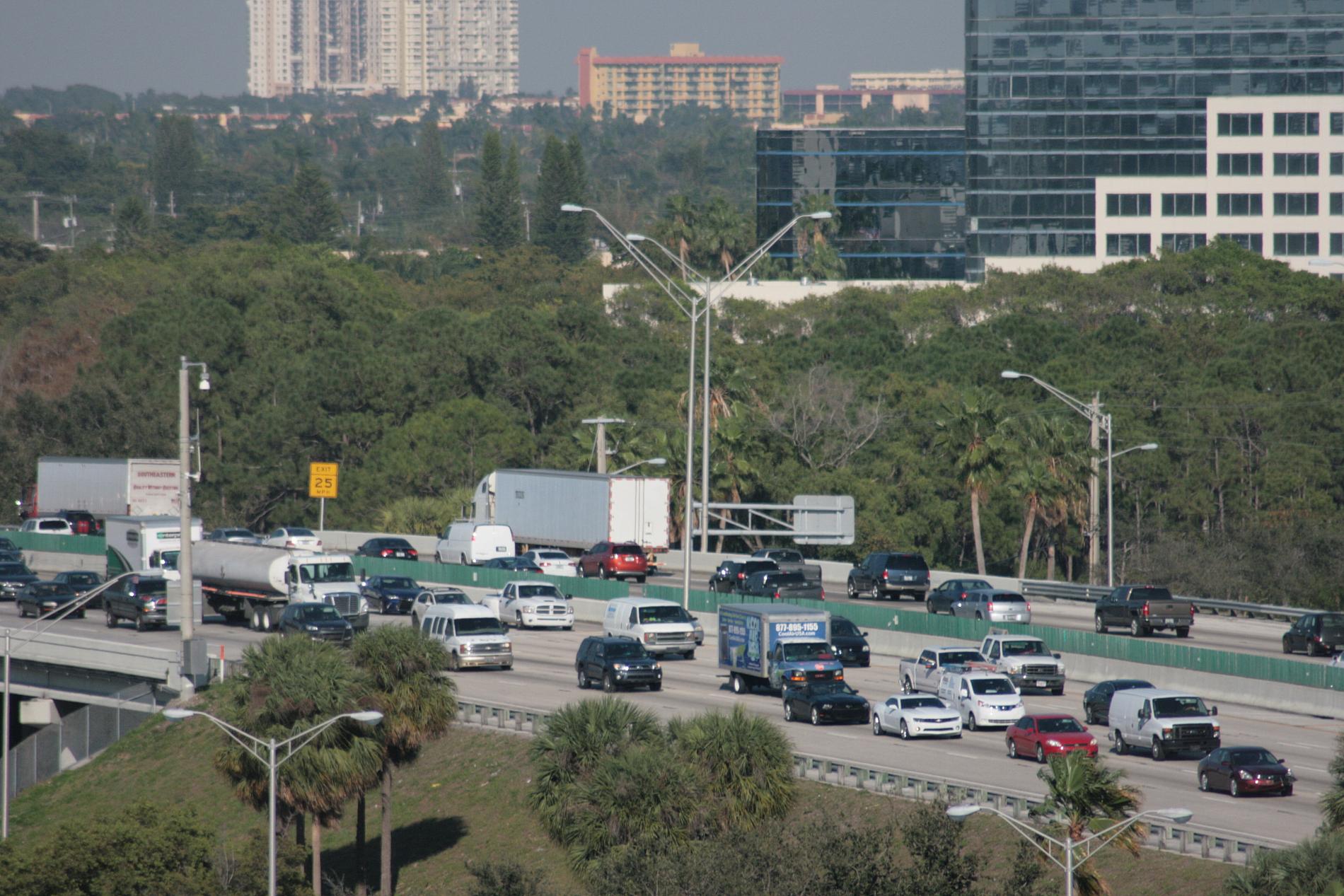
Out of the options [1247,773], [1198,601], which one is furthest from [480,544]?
[1247,773]

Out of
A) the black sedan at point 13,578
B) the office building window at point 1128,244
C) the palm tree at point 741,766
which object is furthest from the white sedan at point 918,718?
the office building window at point 1128,244

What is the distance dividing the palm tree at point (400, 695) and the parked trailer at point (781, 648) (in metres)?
9.65

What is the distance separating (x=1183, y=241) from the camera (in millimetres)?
143625

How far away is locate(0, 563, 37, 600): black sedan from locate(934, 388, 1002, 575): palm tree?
119ft

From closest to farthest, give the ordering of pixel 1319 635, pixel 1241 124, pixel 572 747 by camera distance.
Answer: pixel 572 747, pixel 1319 635, pixel 1241 124

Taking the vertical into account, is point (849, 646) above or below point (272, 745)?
below

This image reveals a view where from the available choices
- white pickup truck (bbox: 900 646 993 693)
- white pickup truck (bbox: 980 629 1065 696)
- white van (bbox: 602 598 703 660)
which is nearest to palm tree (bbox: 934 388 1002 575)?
white van (bbox: 602 598 703 660)

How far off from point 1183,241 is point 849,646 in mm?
101323

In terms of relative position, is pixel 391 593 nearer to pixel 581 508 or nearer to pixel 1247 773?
pixel 581 508

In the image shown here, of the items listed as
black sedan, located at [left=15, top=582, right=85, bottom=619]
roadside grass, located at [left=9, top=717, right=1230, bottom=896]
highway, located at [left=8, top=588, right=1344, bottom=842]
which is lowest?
roadside grass, located at [left=9, top=717, right=1230, bottom=896]

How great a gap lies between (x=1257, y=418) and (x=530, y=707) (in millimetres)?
60917

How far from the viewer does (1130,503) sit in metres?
94.1

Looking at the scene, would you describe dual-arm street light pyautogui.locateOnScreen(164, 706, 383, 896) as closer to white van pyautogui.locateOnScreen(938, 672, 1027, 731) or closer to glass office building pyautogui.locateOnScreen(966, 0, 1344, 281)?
white van pyautogui.locateOnScreen(938, 672, 1027, 731)

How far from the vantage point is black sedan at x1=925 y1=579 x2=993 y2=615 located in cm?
5734
